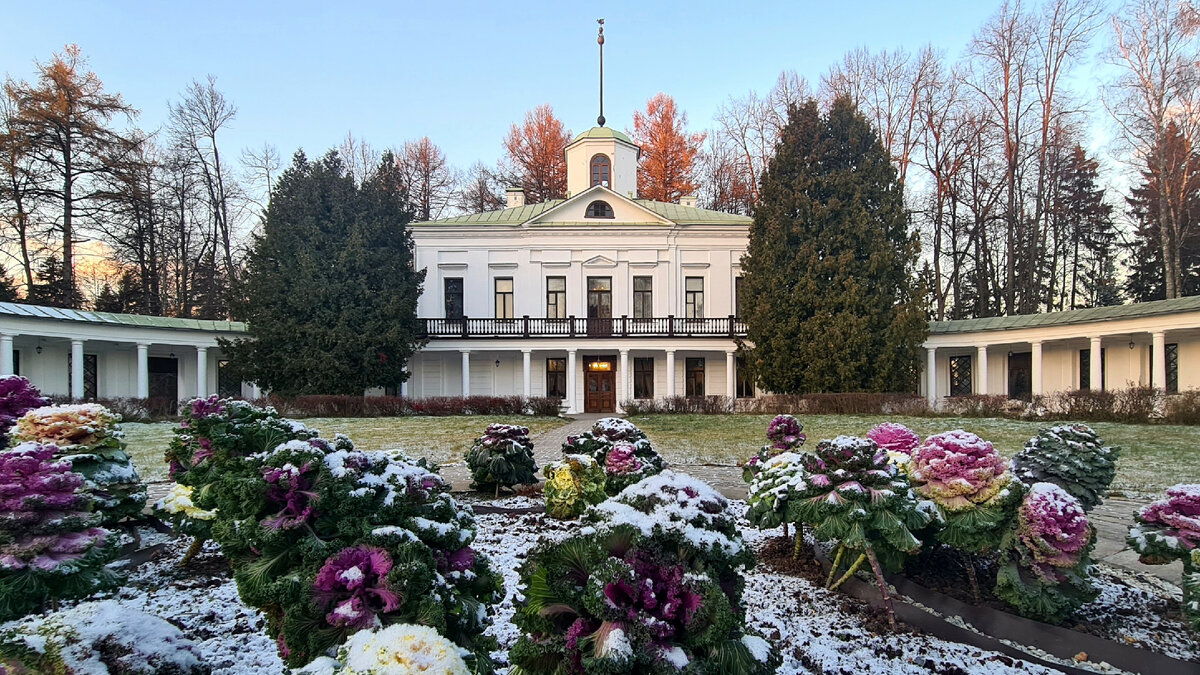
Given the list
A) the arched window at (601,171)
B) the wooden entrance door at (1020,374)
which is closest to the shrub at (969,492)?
the wooden entrance door at (1020,374)

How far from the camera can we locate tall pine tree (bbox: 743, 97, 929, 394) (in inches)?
782

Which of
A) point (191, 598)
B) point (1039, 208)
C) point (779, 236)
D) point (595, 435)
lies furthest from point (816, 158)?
point (191, 598)

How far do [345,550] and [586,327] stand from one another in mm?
22484

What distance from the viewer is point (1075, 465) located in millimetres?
3441

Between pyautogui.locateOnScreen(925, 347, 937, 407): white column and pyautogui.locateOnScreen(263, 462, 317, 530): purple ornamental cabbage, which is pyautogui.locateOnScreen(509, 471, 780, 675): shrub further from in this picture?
pyautogui.locateOnScreen(925, 347, 937, 407): white column

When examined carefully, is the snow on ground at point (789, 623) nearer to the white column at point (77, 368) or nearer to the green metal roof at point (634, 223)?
the white column at point (77, 368)

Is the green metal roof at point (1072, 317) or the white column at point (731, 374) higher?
the green metal roof at point (1072, 317)

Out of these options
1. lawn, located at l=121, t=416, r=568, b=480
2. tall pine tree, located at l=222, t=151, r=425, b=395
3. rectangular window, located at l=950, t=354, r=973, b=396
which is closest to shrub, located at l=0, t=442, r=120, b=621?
lawn, located at l=121, t=416, r=568, b=480

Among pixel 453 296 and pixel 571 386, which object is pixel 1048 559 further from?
pixel 453 296

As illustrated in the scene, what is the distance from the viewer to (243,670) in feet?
7.71

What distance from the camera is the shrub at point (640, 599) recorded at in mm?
1403

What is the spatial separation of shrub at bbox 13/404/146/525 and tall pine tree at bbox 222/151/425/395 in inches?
655

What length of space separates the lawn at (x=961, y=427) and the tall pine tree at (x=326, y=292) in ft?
31.5

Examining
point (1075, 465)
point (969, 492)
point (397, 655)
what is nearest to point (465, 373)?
point (1075, 465)
